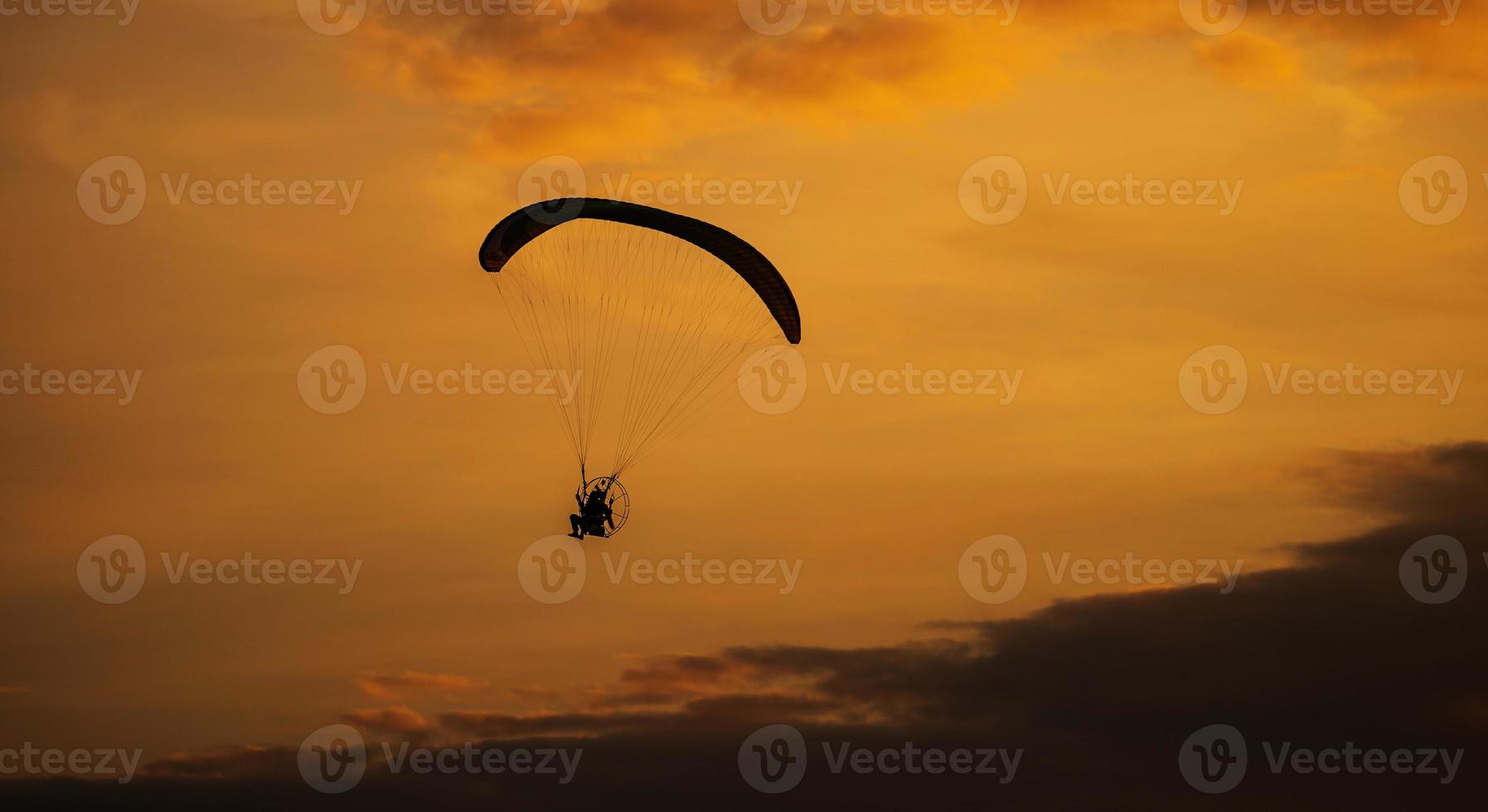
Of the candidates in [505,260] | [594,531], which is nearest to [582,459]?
[594,531]

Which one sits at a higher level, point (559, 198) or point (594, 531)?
point (559, 198)

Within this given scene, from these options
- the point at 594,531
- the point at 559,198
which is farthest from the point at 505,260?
the point at 594,531

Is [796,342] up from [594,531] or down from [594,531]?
up

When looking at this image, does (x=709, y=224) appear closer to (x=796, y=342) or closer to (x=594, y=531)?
(x=796, y=342)

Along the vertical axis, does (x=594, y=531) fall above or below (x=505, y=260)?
below

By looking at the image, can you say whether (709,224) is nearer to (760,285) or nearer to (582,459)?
(760,285)

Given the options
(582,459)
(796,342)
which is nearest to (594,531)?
(582,459)

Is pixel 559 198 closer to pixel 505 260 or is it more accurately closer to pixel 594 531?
pixel 505 260
